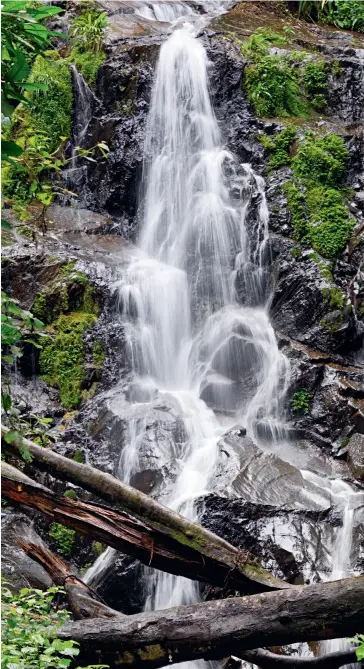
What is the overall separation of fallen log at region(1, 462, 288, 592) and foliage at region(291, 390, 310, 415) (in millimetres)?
5821

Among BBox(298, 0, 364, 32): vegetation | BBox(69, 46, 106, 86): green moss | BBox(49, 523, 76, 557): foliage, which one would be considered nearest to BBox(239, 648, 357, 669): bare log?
→ BBox(49, 523, 76, 557): foliage

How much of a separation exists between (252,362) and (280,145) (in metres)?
4.34

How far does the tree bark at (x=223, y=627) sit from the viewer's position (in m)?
3.87

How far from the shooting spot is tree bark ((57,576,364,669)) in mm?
3869

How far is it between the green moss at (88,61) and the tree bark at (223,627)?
11.7 m

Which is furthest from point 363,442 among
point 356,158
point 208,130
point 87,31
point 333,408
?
point 87,31

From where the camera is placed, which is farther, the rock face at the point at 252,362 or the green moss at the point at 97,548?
the green moss at the point at 97,548

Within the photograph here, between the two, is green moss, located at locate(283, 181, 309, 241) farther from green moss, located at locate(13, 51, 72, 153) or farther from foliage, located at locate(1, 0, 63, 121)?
foliage, located at locate(1, 0, 63, 121)

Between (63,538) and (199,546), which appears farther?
(63,538)

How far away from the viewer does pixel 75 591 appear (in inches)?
193

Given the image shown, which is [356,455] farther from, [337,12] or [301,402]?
[337,12]

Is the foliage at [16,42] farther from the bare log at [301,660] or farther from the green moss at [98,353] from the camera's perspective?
the green moss at [98,353]

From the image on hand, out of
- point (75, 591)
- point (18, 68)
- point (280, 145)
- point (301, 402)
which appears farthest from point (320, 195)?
point (18, 68)

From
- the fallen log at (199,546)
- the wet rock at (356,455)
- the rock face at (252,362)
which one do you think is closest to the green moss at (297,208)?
the rock face at (252,362)
